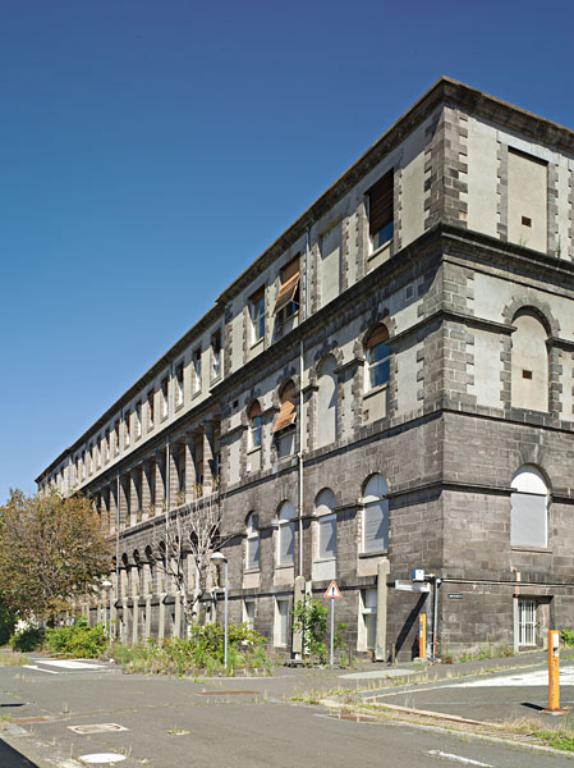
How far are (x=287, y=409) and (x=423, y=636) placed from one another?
42.0ft

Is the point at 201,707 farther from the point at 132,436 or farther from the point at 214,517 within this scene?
the point at 132,436

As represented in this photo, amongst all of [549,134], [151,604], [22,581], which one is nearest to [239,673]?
[549,134]

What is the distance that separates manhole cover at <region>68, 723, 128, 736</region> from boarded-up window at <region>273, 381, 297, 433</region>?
20.9m

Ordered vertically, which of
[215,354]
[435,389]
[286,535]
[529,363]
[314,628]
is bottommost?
[314,628]

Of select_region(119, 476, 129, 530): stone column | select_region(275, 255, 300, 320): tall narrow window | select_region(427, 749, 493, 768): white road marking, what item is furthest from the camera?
select_region(119, 476, 129, 530): stone column

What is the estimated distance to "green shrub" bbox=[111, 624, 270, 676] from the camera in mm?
24797

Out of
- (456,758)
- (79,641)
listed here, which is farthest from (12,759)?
(79,641)

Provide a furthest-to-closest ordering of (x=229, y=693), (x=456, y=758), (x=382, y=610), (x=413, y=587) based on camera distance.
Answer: (x=382, y=610) < (x=413, y=587) < (x=229, y=693) < (x=456, y=758)

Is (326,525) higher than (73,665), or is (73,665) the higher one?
(326,525)

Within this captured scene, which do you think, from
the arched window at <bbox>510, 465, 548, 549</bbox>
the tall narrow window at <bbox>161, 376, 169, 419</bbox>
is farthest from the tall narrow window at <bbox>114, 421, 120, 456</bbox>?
the arched window at <bbox>510, 465, 548, 549</bbox>

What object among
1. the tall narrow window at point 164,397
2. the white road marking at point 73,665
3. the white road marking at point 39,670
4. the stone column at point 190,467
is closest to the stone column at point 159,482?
the tall narrow window at point 164,397

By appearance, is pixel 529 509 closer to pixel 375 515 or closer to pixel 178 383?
pixel 375 515

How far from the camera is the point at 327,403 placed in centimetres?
3225

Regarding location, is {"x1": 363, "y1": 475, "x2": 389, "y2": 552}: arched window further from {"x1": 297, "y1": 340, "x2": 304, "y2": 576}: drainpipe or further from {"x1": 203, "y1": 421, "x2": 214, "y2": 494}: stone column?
{"x1": 203, "y1": 421, "x2": 214, "y2": 494}: stone column
